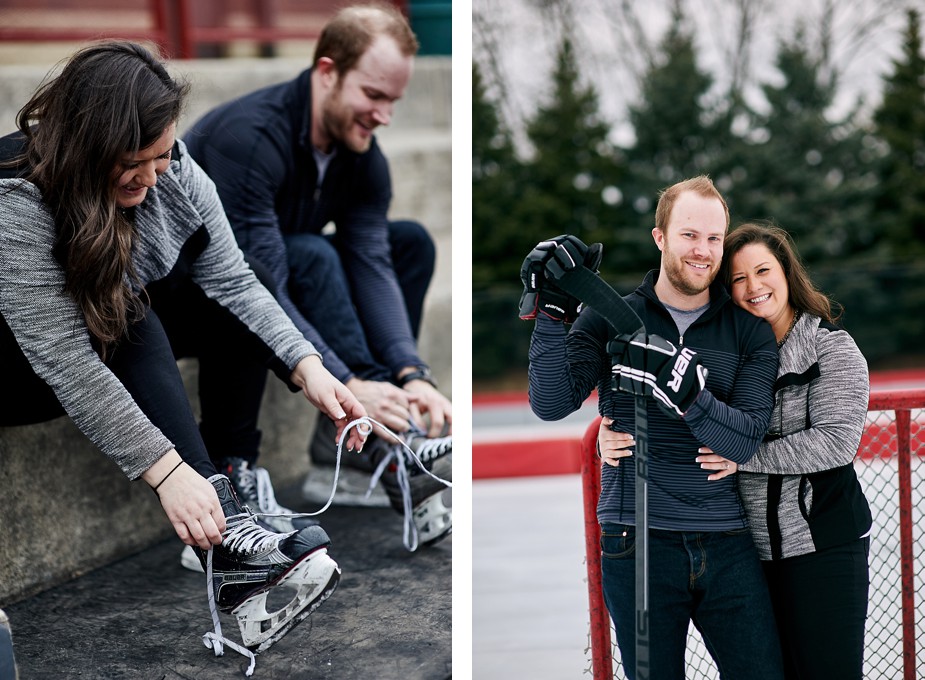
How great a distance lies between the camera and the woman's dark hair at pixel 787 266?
202cm

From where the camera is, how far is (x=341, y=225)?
9.54 ft

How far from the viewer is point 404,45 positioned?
2.68m

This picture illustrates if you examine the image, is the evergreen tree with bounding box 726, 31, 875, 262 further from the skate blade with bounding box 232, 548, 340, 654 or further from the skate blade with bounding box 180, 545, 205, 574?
the skate blade with bounding box 232, 548, 340, 654

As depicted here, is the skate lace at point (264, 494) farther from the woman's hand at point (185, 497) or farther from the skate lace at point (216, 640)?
the woman's hand at point (185, 497)

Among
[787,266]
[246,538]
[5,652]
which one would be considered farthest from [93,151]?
[787,266]

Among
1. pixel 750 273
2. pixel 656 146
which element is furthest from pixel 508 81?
pixel 750 273

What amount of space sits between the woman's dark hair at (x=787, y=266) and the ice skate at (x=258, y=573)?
3.45ft

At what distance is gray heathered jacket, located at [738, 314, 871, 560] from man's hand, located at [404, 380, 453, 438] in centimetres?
91

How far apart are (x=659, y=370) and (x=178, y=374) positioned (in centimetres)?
103

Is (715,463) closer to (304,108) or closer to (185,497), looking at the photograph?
(185,497)

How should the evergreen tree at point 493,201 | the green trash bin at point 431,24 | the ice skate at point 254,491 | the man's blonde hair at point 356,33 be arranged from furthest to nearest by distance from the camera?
the evergreen tree at point 493,201, the green trash bin at point 431,24, the man's blonde hair at point 356,33, the ice skate at point 254,491

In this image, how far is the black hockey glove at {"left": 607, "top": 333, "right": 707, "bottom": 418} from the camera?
172 cm

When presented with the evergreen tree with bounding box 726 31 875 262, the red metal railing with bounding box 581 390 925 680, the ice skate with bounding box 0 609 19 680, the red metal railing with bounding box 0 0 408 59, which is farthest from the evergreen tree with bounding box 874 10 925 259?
the ice skate with bounding box 0 609 19 680

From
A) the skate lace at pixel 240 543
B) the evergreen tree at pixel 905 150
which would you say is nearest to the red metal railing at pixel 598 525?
the skate lace at pixel 240 543
